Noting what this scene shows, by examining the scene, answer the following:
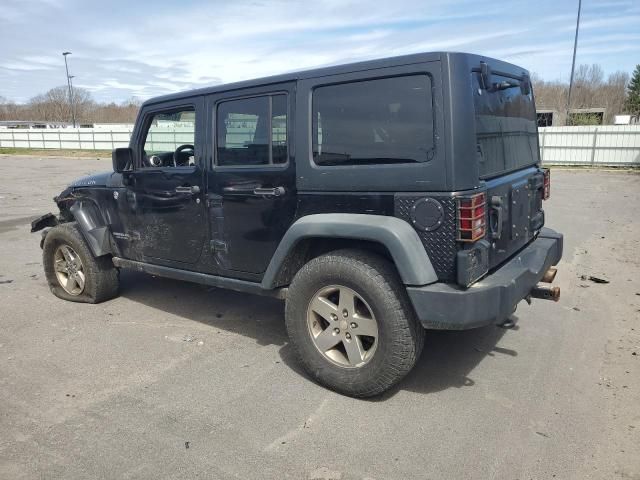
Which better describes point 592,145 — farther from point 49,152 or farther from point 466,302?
point 49,152

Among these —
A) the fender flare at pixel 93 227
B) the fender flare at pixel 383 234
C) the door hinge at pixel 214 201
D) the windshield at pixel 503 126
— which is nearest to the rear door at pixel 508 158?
the windshield at pixel 503 126

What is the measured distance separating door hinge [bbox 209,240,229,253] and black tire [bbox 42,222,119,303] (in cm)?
180

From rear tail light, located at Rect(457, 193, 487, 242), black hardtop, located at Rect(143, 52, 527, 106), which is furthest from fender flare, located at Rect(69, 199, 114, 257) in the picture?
rear tail light, located at Rect(457, 193, 487, 242)

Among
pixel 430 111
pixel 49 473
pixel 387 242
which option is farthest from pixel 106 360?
pixel 430 111

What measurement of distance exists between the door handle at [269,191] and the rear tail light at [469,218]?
1.32 meters

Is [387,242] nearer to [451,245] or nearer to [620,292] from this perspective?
[451,245]

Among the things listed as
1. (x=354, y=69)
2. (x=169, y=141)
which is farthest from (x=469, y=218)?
(x=169, y=141)

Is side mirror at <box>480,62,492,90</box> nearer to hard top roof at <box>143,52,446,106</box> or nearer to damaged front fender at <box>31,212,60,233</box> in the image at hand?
hard top roof at <box>143,52,446,106</box>

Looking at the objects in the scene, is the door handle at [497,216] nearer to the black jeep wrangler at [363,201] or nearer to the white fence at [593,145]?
the black jeep wrangler at [363,201]

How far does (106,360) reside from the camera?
4.18 metres

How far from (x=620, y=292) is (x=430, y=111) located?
3878mm

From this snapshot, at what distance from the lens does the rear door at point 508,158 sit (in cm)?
334

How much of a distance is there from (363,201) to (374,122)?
1.66ft

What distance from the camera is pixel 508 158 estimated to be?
382 centimetres
